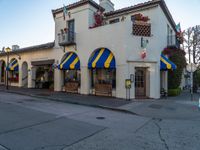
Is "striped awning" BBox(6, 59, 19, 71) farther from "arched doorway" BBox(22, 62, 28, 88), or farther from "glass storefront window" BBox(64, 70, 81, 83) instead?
"glass storefront window" BBox(64, 70, 81, 83)

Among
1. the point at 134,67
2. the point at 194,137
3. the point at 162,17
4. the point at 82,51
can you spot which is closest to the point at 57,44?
the point at 82,51

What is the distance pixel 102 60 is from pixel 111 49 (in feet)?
4.19

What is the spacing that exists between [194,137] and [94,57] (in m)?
10.4

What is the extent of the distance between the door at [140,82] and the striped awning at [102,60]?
7.37 ft

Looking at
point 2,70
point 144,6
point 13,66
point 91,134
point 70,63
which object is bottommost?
point 91,134

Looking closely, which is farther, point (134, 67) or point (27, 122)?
point (134, 67)

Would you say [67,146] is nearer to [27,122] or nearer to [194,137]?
[27,122]

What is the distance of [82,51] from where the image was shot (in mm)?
15398

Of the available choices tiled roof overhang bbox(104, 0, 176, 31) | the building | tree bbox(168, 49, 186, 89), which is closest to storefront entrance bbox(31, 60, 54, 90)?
the building

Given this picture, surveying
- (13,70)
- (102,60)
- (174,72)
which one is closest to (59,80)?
(102,60)

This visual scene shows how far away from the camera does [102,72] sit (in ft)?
49.0

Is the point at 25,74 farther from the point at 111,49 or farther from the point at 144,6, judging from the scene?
the point at 144,6

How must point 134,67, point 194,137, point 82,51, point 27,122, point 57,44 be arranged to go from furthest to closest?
point 57,44, point 82,51, point 134,67, point 27,122, point 194,137

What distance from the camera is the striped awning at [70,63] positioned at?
15.2 m
